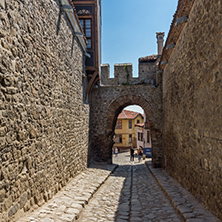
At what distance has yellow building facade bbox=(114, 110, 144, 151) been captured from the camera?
31406 millimetres

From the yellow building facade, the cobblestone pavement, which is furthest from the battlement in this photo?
the yellow building facade

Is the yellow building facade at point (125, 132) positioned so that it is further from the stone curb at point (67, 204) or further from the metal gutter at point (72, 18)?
the stone curb at point (67, 204)

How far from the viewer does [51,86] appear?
15.5 feet

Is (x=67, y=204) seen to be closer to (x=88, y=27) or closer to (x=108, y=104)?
(x=88, y=27)

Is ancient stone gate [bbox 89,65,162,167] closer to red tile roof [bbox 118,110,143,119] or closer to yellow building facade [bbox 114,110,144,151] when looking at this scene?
yellow building facade [bbox 114,110,144,151]

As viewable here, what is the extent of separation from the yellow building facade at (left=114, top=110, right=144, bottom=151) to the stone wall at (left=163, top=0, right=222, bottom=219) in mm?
25222

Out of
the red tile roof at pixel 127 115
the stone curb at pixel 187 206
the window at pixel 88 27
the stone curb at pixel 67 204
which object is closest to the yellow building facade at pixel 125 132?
the red tile roof at pixel 127 115

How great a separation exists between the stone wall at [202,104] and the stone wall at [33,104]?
3045 mm

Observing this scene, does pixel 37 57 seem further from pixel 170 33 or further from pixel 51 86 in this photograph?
pixel 170 33

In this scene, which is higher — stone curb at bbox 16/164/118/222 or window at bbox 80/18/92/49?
window at bbox 80/18/92/49

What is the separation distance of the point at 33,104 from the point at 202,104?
3.18 meters

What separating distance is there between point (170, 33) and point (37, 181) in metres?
5.30

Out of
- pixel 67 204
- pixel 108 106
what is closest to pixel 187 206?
pixel 67 204

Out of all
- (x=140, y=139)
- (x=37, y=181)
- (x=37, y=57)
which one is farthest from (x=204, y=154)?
(x=140, y=139)
